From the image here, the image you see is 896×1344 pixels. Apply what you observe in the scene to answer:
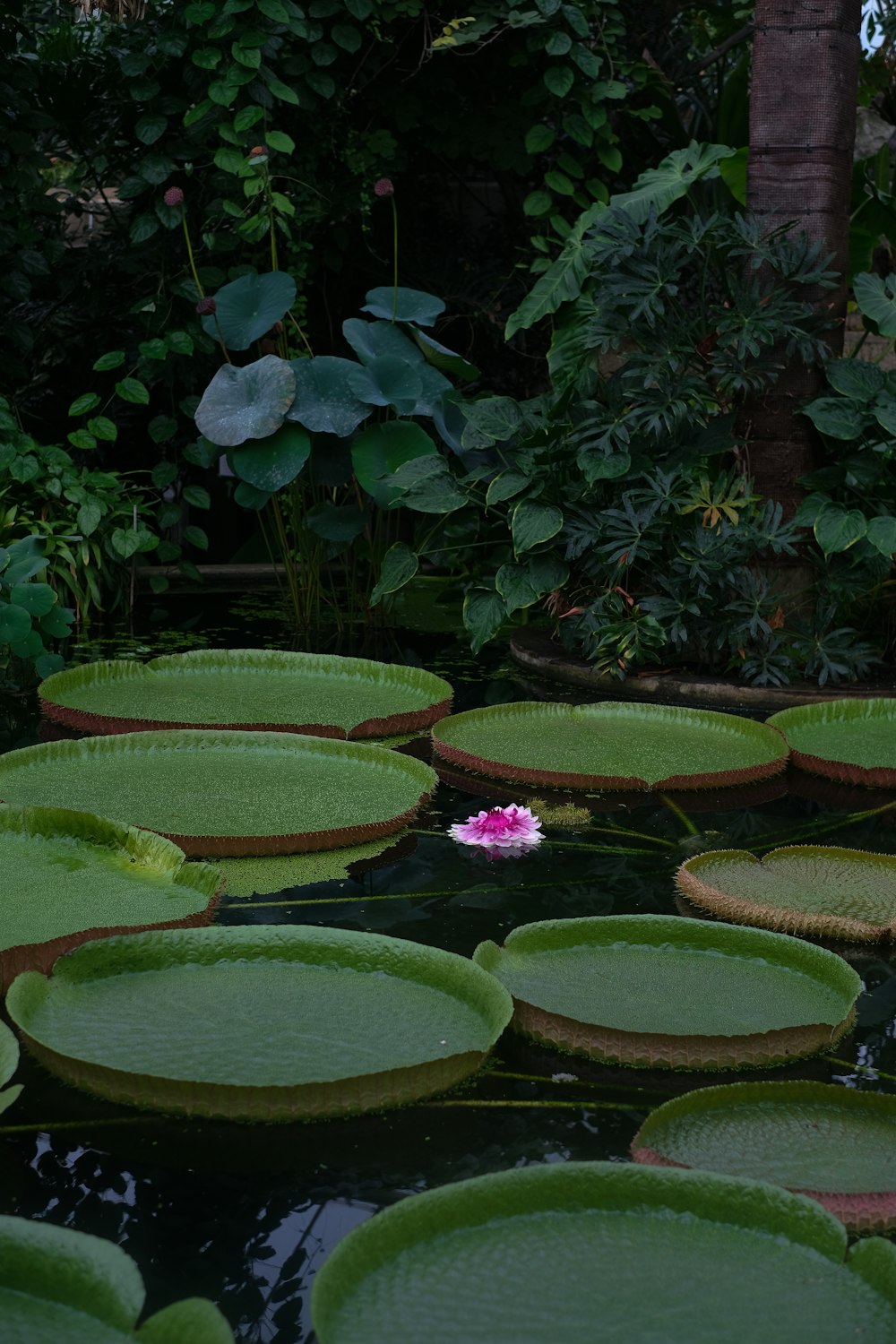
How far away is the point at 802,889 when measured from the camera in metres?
2.20

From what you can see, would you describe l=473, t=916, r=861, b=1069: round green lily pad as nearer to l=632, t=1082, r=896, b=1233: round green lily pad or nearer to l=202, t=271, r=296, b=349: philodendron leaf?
l=632, t=1082, r=896, b=1233: round green lily pad

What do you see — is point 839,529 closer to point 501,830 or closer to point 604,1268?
point 501,830

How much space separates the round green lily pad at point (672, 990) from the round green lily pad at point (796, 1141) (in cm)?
12

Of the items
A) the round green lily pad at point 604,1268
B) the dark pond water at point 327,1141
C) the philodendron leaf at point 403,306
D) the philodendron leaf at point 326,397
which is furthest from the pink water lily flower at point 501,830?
the philodendron leaf at point 403,306

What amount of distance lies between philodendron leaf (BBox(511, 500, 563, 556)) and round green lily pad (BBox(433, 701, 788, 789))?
0.64m

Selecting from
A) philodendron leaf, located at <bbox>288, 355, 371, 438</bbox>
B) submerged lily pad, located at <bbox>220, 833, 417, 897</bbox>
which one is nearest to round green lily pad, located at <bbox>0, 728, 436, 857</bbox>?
submerged lily pad, located at <bbox>220, 833, 417, 897</bbox>

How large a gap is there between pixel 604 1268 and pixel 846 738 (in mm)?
2071

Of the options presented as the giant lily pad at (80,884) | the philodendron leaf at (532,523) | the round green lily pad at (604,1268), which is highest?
the philodendron leaf at (532,523)

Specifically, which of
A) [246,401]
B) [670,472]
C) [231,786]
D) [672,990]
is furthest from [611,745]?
[246,401]

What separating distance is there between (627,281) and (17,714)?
6.27ft

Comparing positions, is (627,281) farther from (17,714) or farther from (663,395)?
(17,714)

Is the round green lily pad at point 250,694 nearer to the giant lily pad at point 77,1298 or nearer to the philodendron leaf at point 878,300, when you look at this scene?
the philodendron leaf at point 878,300

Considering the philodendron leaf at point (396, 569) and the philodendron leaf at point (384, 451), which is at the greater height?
the philodendron leaf at point (384, 451)

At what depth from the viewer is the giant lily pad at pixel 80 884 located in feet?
6.03
